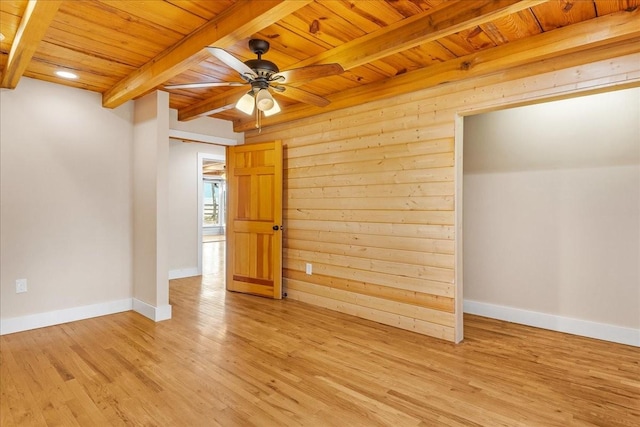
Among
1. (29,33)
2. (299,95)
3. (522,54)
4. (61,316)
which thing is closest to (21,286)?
(61,316)

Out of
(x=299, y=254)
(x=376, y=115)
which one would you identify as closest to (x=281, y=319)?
(x=299, y=254)

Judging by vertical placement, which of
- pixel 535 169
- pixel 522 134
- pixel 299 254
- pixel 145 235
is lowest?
pixel 299 254

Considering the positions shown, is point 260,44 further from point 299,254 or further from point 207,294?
point 207,294

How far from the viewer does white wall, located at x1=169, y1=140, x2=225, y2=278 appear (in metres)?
5.88

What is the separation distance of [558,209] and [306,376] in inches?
115

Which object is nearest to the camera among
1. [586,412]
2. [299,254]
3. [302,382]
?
[586,412]

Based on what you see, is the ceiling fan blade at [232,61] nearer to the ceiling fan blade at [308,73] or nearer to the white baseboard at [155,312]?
the ceiling fan blade at [308,73]

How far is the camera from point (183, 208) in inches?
237

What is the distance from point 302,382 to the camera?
241 cm

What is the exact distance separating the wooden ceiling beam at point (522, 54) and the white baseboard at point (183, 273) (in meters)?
4.07

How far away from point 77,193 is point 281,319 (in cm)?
258

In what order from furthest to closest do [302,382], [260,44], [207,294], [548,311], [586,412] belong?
[207,294] → [548,311] → [260,44] → [302,382] → [586,412]

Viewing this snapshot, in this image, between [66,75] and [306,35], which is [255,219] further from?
[306,35]

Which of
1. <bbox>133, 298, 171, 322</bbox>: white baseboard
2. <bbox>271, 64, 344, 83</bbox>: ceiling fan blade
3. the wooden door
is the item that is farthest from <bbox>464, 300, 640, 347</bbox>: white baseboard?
<bbox>133, 298, 171, 322</bbox>: white baseboard
